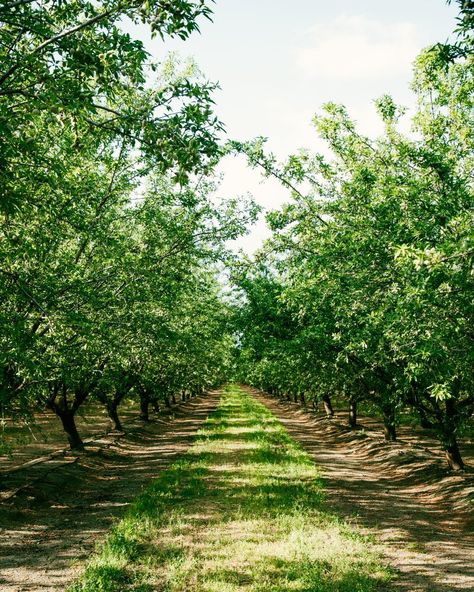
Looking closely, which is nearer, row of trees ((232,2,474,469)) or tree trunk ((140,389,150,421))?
row of trees ((232,2,474,469))

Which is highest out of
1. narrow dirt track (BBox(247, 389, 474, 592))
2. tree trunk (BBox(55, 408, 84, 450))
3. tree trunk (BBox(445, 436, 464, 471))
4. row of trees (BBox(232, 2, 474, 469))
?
row of trees (BBox(232, 2, 474, 469))

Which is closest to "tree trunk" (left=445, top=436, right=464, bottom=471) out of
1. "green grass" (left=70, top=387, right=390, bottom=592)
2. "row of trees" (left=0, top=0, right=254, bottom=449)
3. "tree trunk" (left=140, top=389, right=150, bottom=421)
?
"green grass" (left=70, top=387, right=390, bottom=592)

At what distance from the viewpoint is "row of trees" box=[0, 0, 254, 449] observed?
6.54 meters

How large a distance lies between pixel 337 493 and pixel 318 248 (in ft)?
23.8

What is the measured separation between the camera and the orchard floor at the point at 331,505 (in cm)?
936

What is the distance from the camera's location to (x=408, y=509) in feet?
45.9

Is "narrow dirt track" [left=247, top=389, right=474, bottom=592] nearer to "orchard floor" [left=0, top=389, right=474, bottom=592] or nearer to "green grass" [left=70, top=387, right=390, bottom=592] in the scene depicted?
"orchard floor" [left=0, top=389, right=474, bottom=592]

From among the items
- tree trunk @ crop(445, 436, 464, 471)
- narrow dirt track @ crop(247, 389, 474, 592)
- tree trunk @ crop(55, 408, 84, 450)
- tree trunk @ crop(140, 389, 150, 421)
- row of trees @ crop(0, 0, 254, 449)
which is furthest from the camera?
tree trunk @ crop(140, 389, 150, 421)

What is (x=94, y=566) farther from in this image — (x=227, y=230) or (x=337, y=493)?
(x=227, y=230)

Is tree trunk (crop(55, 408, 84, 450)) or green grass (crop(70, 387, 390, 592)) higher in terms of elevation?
tree trunk (crop(55, 408, 84, 450))

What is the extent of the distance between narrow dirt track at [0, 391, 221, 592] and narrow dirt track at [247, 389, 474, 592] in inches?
234

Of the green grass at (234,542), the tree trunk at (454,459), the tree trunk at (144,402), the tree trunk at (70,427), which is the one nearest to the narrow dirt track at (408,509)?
the tree trunk at (454,459)

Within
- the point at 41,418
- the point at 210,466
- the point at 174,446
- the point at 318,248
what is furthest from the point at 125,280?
the point at 41,418

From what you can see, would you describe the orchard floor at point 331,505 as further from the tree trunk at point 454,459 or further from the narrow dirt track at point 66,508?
the tree trunk at point 454,459
